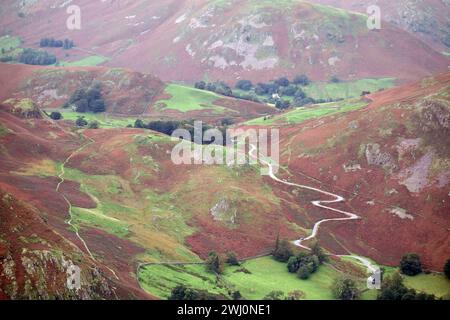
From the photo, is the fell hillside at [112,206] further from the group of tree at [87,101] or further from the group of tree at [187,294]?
the group of tree at [87,101]

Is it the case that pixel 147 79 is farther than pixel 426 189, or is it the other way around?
pixel 147 79

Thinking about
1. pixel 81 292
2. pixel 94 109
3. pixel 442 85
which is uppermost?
pixel 442 85

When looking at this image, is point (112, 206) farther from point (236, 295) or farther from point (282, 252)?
point (236, 295)

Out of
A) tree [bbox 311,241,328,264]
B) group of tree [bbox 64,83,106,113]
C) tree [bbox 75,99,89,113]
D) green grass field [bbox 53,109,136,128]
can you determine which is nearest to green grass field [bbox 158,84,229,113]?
green grass field [bbox 53,109,136,128]

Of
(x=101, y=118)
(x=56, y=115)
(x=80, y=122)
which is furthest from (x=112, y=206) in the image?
(x=101, y=118)
